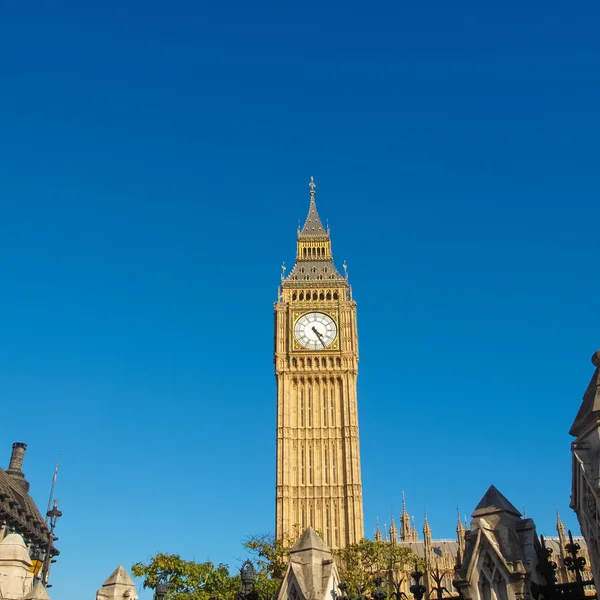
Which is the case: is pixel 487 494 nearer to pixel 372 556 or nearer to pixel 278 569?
pixel 278 569

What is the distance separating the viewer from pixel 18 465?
6072 centimetres

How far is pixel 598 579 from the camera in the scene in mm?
5852

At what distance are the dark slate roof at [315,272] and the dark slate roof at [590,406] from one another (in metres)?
60.1

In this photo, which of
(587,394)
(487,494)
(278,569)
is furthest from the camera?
(278,569)

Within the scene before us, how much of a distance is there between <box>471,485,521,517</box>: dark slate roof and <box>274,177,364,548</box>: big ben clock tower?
166 ft

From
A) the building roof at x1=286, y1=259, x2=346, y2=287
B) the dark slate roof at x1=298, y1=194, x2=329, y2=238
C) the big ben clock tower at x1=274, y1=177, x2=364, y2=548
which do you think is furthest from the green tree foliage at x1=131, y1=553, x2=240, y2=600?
the dark slate roof at x1=298, y1=194, x2=329, y2=238

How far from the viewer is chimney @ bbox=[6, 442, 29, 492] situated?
191 feet

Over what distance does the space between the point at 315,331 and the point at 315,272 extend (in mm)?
7162

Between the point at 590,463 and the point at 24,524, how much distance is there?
4419 centimetres

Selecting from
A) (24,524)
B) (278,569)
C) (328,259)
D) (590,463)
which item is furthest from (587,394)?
(328,259)

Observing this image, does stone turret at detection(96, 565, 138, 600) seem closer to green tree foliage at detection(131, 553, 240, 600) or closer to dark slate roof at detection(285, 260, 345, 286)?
green tree foliage at detection(131, 553, 240, 600)

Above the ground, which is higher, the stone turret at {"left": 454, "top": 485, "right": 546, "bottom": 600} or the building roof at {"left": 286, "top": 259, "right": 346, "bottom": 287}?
the building roof at {"left": 286, "top": 259, "right": 346, "bottom": 287}

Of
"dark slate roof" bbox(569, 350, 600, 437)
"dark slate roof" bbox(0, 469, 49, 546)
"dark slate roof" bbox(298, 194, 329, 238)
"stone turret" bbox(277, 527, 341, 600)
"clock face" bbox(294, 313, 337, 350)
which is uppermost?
"dark slate roof" bbox(298, 194, 329, 238)

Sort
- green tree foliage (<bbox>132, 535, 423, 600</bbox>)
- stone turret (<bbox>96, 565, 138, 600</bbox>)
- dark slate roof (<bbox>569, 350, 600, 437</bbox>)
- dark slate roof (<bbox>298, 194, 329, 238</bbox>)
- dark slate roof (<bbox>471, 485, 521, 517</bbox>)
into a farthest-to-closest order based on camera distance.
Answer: dark slate roof (<bbox>298, 194, 329, 238</bbox>) < green tree foliage (<bbox>132, 535, 423, 600</bbox>) < stone turret (<bbox>96, 565, 138, 600</bbox>) < dark slate roof (<bbox>471, 485, 521, 517</bbox>) < dark slate roof (<bbox>569, 350, 600, 437</bbox>)
